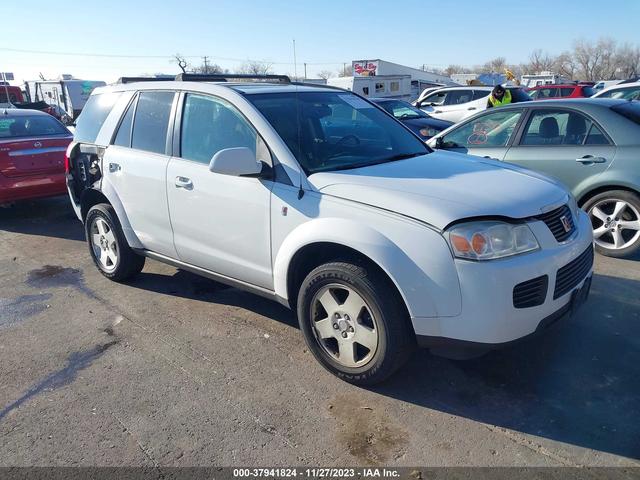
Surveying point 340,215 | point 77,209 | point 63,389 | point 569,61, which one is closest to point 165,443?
point 63,389

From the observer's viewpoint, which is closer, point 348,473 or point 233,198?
point 348,473

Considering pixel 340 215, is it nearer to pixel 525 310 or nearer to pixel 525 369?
pixel 525 310

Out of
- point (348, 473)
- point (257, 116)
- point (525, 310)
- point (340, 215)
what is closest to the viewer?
point (348, 473)

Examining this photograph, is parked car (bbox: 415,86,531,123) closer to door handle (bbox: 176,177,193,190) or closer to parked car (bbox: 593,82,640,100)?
parked car (bbox: 593,82,640,100)

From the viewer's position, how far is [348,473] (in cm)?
255

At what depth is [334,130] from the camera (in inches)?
151

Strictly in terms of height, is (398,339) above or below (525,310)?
below

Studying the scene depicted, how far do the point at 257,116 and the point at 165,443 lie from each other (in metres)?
2.08

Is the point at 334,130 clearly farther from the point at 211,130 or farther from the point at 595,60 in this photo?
the point at 595,60

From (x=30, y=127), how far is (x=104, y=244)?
4224 mm

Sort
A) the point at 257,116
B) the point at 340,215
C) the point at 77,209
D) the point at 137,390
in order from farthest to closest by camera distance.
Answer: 1. the point at 77,209
2. the point at 257,116
3. the point at 137,390
4. the point at 340,215

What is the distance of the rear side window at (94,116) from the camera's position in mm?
4898

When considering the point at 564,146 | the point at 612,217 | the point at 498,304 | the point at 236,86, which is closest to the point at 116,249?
the point at 236,86

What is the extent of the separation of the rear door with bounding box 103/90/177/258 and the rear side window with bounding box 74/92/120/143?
0.36 m
